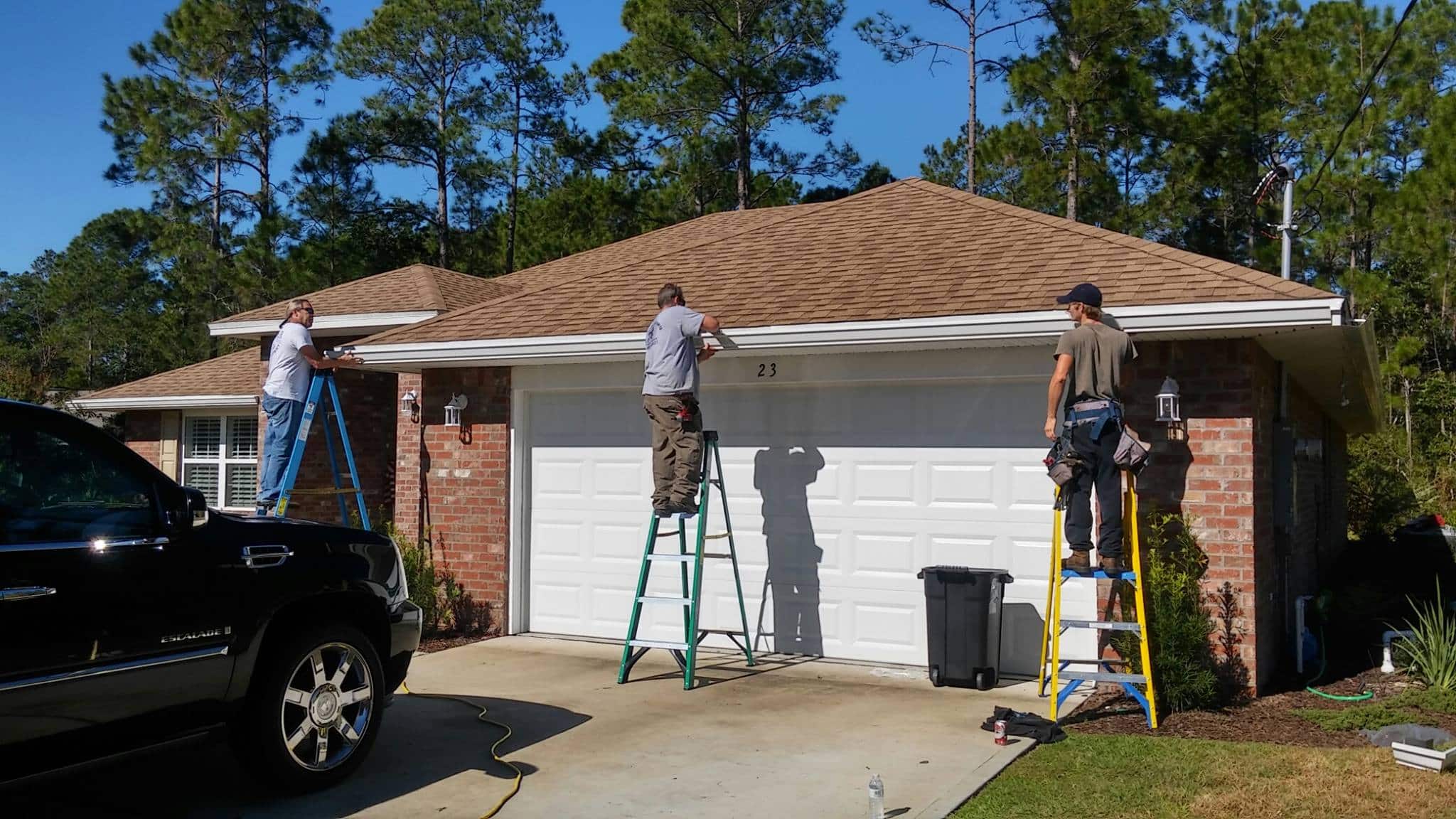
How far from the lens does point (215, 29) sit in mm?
32000

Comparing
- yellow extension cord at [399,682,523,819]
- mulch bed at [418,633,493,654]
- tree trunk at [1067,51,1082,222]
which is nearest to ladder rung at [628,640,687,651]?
yellow extension cord at [399,682,523,819]

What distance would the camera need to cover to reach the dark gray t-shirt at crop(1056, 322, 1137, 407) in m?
7.21

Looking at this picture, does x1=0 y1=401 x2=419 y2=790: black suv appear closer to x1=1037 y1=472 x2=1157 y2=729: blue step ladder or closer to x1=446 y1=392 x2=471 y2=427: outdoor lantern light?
x1=1037 y1=472 x2=1157 y2=729: blue step ladder

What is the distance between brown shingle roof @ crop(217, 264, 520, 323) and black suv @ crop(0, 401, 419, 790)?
7318 millimetres

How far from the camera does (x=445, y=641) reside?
10422 millimetres

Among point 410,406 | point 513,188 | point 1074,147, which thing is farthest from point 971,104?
point 410,406

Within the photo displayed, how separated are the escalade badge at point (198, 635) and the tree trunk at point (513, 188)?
24484 millimetres

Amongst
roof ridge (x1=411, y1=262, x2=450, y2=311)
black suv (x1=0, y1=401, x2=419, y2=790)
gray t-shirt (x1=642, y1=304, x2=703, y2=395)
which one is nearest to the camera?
black suv (x1=0, y1=401, x2=419, y2=790)

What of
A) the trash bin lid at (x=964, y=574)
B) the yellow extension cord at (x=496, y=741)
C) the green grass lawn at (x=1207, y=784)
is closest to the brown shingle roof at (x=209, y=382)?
the yellow extension cord at (x=496, y=741)

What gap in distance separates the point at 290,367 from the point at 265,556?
408 centimetres

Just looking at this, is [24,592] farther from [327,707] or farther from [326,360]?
[326,360]

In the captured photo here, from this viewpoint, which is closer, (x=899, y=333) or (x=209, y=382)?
(x=899, y=333)

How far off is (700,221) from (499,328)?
666 cm

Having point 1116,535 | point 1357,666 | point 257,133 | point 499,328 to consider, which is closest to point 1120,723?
point 1116,535
